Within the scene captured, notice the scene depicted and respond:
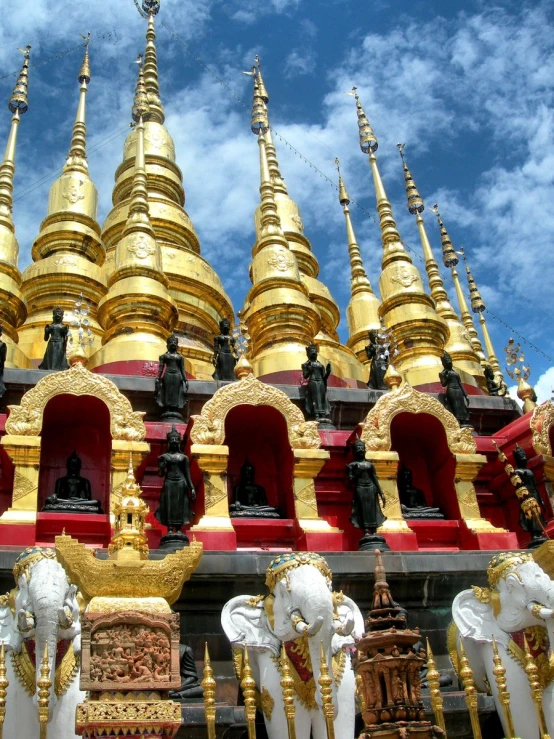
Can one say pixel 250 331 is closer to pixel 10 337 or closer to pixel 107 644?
pixel 10 337

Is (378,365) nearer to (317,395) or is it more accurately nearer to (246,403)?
(317,395)

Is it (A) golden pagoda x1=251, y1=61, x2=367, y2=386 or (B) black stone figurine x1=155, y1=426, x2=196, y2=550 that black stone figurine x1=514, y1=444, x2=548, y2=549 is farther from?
(A) golden pagoda x1=251, y1=61, x2=367, y2=386

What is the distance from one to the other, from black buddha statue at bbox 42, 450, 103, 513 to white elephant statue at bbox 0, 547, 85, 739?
3.61m

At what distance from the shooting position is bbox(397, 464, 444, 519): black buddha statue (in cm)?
1182

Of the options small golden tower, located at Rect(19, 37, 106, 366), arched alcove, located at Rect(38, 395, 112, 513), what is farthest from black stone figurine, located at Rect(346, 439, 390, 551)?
small golden tower, located at Rect(19, 37, 106, 366)

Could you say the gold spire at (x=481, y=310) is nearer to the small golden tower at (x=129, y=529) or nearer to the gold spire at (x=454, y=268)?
the gold spire at (x=454, y=268)

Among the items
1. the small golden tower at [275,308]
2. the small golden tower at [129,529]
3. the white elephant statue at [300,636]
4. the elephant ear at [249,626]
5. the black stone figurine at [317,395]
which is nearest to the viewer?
the small golden tower at [129,529]

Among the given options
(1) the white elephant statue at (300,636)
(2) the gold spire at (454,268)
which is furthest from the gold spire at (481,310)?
(1) the white elephant statue at (300,636)

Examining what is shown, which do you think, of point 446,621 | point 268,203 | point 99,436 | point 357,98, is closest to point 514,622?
point 446,621

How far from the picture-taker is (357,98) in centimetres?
2638

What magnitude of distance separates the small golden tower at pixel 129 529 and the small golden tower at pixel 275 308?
32.2 feet

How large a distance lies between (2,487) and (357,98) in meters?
20.2

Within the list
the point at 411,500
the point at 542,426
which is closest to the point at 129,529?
the point at 411,500

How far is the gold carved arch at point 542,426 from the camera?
12.0 meters
